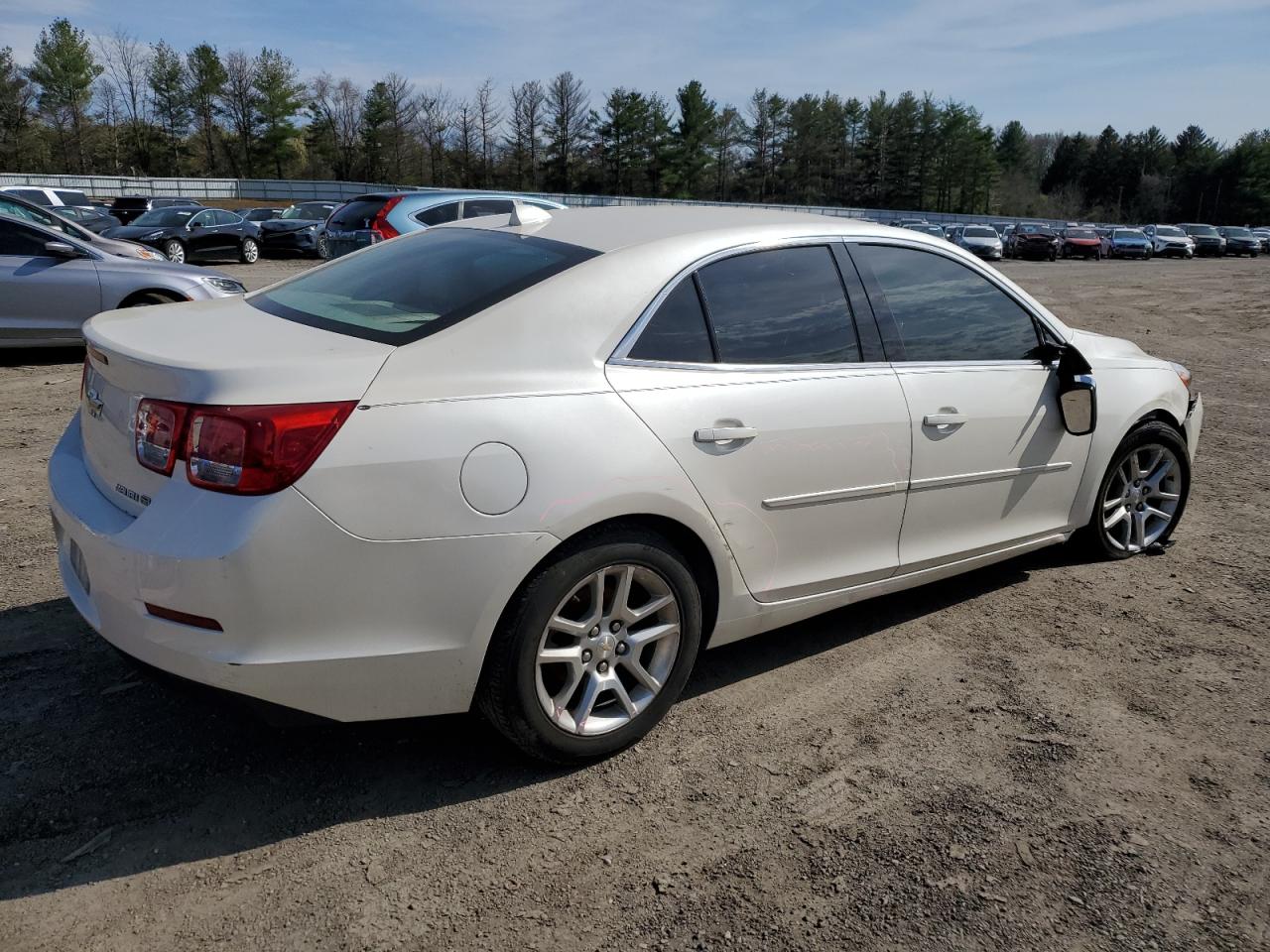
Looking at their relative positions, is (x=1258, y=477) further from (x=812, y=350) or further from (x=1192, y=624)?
(x=812, y=350)

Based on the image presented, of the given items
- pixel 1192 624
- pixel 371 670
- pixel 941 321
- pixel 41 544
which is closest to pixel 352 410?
pixel 371 670

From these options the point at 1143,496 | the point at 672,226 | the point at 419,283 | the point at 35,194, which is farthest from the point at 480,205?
the point at 35,194

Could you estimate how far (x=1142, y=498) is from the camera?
5.06 meters

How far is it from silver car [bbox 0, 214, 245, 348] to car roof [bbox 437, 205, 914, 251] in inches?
250

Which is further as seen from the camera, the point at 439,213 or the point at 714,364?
the point at 439,213

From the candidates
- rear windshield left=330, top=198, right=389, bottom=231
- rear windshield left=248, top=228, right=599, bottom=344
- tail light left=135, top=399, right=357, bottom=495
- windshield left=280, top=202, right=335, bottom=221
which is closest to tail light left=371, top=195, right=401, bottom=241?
rear windshield left=330, top=198, right=389, bottom=231

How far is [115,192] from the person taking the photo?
5244cm

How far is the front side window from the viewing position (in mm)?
3857

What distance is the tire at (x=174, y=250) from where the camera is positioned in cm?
2309

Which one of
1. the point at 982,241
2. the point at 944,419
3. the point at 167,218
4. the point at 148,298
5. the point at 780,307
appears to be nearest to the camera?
the point at 780,307

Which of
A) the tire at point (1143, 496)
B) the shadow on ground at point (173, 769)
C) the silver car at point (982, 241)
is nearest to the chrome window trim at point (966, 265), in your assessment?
the tire at point (1143, 496)

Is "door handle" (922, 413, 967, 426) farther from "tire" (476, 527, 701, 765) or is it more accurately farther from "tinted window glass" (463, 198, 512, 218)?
"tinted window glass" (463, 198, 512, 218)

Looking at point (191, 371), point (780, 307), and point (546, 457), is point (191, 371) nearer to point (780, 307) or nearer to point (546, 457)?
point (546, 457)

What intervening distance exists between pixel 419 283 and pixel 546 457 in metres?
0.97
